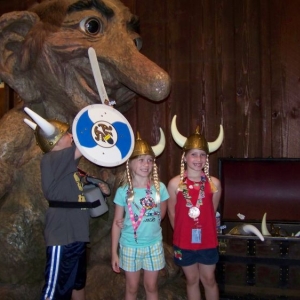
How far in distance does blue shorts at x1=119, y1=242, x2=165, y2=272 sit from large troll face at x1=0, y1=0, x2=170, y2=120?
0.73 m

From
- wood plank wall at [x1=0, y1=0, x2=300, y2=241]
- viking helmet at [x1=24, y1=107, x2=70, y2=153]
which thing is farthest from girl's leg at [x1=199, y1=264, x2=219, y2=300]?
viking helmet at [x1=24, y1=107, x2=70, y2=153]

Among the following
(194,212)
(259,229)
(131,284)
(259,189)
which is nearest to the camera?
(131,284)

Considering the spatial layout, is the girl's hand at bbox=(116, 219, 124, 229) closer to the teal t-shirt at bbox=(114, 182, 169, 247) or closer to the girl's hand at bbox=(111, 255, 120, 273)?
the teal t-shirt at bbox=(114, 182, 169, 247)

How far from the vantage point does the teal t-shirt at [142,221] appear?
6.04ft

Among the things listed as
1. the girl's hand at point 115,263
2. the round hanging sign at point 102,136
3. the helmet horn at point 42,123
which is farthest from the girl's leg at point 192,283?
the helmet horn at point 42,123

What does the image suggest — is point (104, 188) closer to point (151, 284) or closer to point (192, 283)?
point (151, 284)

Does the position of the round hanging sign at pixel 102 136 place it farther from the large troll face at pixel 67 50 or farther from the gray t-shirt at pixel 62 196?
the large troll face at pixel 67 50

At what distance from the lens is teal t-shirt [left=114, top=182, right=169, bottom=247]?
1840 millimetres

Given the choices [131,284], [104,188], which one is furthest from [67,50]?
[131,284]

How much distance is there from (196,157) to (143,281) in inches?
26.3

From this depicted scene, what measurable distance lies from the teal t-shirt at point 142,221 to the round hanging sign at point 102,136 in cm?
24

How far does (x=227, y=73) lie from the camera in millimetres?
2656

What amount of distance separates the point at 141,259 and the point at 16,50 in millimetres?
1181

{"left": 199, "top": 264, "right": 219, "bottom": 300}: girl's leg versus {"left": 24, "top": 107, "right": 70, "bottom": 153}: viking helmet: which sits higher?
{"left": 24, "top": 107, "right": 70, "bottom": 153}: viking helmet
